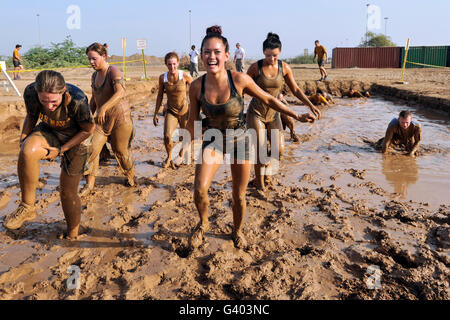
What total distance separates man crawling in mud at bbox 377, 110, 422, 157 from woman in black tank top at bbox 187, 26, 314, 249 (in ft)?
14.0

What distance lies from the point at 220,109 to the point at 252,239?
1363 millimetres

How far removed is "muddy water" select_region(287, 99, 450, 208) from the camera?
518 centimetres

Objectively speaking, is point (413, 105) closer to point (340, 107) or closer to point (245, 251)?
point (340, 107)

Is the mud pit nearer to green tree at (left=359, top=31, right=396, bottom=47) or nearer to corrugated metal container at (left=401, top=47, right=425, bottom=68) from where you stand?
corrugated metal container at (left=401, top=47, right=425, bottom=68)

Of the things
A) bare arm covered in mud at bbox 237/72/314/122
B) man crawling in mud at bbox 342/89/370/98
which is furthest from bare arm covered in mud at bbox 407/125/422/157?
man crawling in mud at bbox 342/89/370/98

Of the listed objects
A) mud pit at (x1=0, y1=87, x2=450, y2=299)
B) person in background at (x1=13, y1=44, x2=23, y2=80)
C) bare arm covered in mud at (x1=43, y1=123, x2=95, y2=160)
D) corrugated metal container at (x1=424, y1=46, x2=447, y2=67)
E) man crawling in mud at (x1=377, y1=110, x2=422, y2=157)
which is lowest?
mud pit at (x1=0, y1=87, x2=450, y2=299)

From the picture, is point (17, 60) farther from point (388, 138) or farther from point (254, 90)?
point (254, 90)

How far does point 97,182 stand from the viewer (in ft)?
17.4

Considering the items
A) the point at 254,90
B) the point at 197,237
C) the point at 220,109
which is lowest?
the point at 197,237

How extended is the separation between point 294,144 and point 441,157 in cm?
275

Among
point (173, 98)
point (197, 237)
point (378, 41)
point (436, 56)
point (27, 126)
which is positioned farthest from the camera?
point (378, 41)

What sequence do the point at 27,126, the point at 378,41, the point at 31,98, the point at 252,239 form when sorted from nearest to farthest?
the point at 31,98 → the point at 27,126 → the point at 252,239 → the point at 378,41

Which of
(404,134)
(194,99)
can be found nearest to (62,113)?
(194,99)

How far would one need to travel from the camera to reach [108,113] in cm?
464
